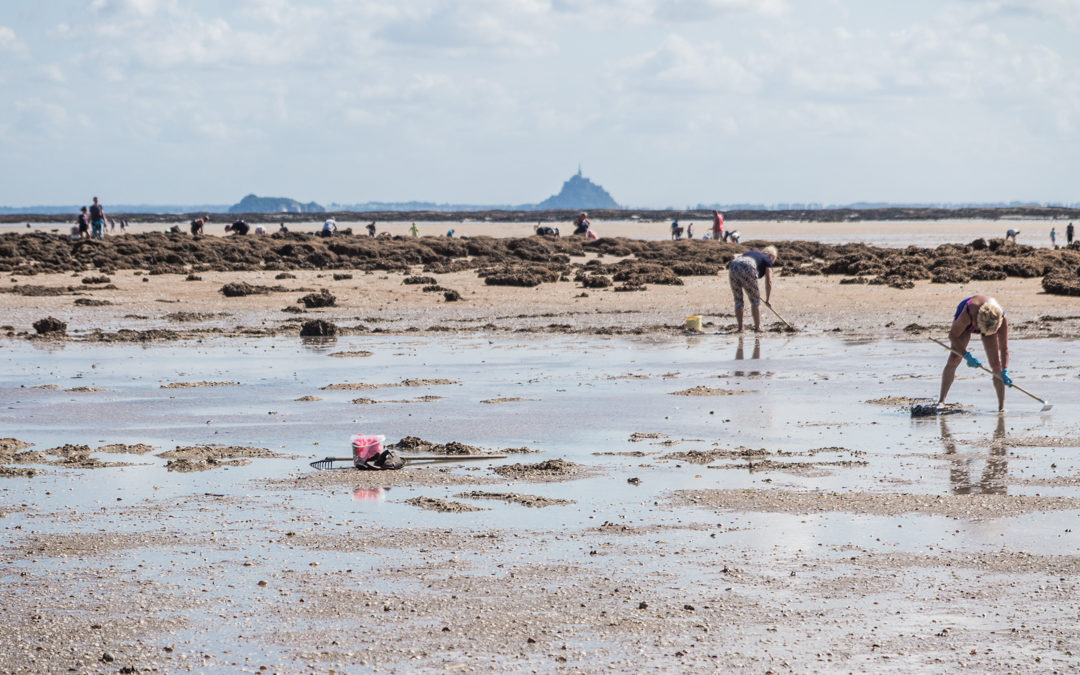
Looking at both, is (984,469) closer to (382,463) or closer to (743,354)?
(382,463)

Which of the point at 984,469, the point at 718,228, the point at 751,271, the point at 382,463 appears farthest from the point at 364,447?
the point at 718,228

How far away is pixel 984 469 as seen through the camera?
11.3 m

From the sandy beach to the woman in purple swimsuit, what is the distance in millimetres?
452

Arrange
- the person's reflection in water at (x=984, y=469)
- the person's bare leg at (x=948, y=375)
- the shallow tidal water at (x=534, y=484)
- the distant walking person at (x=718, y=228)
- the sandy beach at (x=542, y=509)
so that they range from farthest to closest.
A: the distant walking person at (x=718, y=228), the person's bare leg at (x=948, y=375), the person's reflection in water at (x=984, y=469), the shallow tidal water at (x=534, y=484), the sandy beach at (x=542, y=509)

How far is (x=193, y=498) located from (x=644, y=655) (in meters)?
5.19

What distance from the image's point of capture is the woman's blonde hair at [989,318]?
13719 mm

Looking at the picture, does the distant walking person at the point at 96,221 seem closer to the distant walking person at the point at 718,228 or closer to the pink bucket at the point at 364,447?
the distant walking person at the point at 718,228

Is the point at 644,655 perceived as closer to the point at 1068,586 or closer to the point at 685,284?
the point at 1068,586

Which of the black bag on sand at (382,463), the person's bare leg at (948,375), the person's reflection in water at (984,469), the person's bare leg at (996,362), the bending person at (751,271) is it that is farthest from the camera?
the bending person at (751,271)

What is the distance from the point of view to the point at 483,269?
41.5 m

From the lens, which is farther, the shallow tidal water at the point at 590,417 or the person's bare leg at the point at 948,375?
the person's bare leg at the point at 948,375

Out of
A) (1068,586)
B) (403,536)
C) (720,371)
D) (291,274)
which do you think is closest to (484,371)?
(720,371)

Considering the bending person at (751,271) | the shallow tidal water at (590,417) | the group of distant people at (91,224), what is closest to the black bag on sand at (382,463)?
the shallow tidal water at (590,417)

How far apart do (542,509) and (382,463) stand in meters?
2.14
